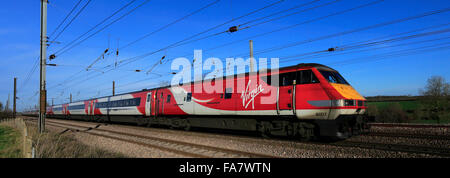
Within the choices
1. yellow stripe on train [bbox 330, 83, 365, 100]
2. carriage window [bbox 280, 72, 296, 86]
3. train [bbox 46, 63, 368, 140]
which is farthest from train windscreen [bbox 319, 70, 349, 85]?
carriage window [bbox 280, 72, 296, 86]

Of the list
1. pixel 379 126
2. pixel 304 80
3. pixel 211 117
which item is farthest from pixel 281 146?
pixel 379 126

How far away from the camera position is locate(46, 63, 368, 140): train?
8977 millimetres

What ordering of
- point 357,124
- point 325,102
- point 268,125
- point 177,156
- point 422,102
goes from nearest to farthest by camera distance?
point 177,156
point 325,102
point 357,124
point 268,125
point 422,102

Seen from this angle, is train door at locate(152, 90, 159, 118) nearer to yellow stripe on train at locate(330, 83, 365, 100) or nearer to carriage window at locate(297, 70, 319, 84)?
carriage window at locate(297, 70, 319, 84)

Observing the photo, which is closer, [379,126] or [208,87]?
[208,87]

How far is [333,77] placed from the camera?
975 centimetres

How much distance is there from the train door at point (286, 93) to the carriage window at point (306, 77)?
0.88 ft

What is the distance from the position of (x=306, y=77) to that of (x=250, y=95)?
2.62 metres

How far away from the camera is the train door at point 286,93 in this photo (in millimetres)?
9789

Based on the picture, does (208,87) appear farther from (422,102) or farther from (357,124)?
(422,102)

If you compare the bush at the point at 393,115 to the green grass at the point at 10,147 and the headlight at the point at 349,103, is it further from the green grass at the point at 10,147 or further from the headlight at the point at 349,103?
the green grass at the point at 10,147

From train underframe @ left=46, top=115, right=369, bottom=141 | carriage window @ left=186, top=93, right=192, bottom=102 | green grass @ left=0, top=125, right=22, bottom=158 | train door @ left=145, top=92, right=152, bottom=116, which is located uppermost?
carriage window @ left=186, top=93, right=192, bottom=102
